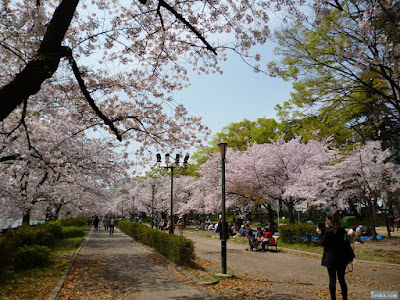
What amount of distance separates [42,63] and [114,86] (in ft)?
15.9

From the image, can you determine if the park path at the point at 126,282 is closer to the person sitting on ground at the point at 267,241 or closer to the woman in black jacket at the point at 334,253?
the woman in black jacket at the point at 334,253

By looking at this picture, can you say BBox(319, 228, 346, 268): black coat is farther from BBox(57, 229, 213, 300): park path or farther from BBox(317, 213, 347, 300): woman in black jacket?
BBox(57, 229, 213, 300): park path

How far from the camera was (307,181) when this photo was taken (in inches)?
731

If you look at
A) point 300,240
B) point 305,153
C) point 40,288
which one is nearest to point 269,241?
point 300,240

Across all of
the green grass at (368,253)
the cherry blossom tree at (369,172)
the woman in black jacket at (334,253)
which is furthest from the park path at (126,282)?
the cherry blossom tree at (369,172)

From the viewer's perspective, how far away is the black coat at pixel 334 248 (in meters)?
5.53

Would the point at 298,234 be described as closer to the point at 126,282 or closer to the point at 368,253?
the point at 368,253

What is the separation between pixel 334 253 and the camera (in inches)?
218

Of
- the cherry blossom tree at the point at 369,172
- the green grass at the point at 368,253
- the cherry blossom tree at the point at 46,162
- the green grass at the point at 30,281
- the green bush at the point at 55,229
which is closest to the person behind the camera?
the green grass at the point at 30,281

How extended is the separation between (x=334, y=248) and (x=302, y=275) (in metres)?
3.87

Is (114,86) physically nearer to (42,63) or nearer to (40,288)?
(42,63)

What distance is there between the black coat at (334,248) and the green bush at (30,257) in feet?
32.8

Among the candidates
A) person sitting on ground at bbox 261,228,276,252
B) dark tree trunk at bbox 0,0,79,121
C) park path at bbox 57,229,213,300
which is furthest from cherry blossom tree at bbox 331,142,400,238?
dark tree trunk at bbox 0,0,79,121

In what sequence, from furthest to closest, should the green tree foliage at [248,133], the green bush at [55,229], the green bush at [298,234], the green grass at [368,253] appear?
the green tree foliage at [248,133] < the green bush at [55,229] < the green bush at [298,234] < the green grass at [368,253]
